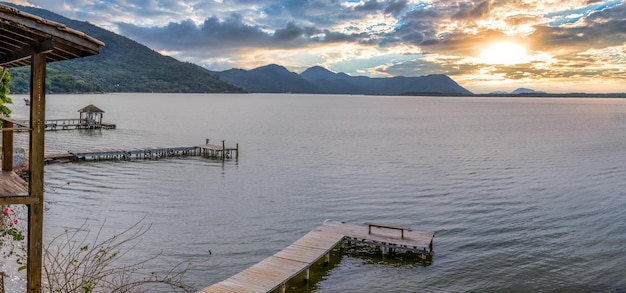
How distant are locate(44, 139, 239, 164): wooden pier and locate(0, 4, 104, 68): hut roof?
118ft

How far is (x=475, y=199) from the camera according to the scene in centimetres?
3023

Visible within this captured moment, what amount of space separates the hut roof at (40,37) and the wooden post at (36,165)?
0.89 feet

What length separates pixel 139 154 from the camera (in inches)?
1821

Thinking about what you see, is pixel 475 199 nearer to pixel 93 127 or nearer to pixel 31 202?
pixel 31 202

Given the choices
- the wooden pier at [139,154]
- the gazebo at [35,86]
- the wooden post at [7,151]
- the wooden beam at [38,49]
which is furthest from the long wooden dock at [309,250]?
the wooden pier at [139,154]

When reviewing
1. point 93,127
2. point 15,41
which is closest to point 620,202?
→ point 15,41

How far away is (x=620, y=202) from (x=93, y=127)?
225 feet

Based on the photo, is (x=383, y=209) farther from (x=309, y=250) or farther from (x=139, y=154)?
(x=139, y=154)

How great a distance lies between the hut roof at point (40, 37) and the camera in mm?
6424

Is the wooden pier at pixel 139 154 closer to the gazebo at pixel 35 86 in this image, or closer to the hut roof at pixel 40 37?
the hut roof at pixel 40 37

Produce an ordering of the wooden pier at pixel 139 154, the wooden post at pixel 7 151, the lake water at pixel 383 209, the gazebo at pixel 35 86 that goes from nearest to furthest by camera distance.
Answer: the gazebo at pixel 35 86
the wooden post at pixel 7 151
the lake water at pixel 383 209
the wooden pier at pixel 139 154

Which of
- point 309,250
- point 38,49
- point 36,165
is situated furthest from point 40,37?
point 309,250

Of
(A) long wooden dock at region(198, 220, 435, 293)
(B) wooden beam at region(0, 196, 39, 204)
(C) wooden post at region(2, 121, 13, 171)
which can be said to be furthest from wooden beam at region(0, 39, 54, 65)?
(A) long wooden dock at region(198, 220, 435, 293)

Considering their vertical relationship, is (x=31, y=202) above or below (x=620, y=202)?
above
